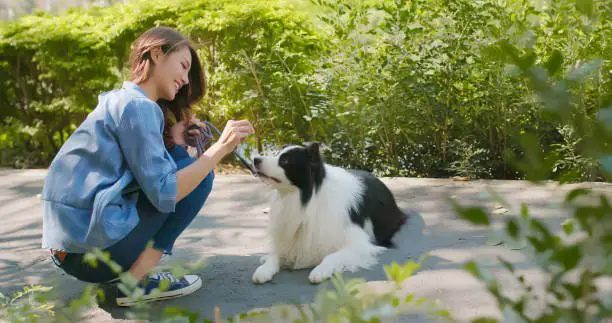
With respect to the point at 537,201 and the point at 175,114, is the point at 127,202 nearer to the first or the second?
the point at 175,114

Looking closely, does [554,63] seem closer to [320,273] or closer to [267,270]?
[320,273]

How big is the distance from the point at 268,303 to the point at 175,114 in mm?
1132

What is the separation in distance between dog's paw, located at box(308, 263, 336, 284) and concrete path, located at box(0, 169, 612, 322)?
0.15 feet

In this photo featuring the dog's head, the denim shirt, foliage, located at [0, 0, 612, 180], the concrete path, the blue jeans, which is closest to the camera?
the denim shirt

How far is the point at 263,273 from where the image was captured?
3.70 meters

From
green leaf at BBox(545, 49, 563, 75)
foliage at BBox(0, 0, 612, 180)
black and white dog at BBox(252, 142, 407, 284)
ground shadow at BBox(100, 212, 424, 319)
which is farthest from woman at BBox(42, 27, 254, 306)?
foliage at BBox(0, 0, 612, 180)

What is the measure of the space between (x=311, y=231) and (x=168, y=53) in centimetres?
139

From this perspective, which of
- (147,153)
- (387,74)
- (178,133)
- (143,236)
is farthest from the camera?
(387,74)

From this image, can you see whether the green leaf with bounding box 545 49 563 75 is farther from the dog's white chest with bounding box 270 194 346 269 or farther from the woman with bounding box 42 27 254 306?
the dog's white chest with bounding box 270 194 346 269

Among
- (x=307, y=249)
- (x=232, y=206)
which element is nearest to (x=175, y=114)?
(x=307, y=249)

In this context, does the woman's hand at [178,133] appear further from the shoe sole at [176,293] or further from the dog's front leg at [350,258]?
the dog's front leg at [350,258]

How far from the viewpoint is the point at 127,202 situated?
308cm

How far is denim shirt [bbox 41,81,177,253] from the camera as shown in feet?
9.76

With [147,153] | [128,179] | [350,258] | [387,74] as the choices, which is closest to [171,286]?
[128,179]
